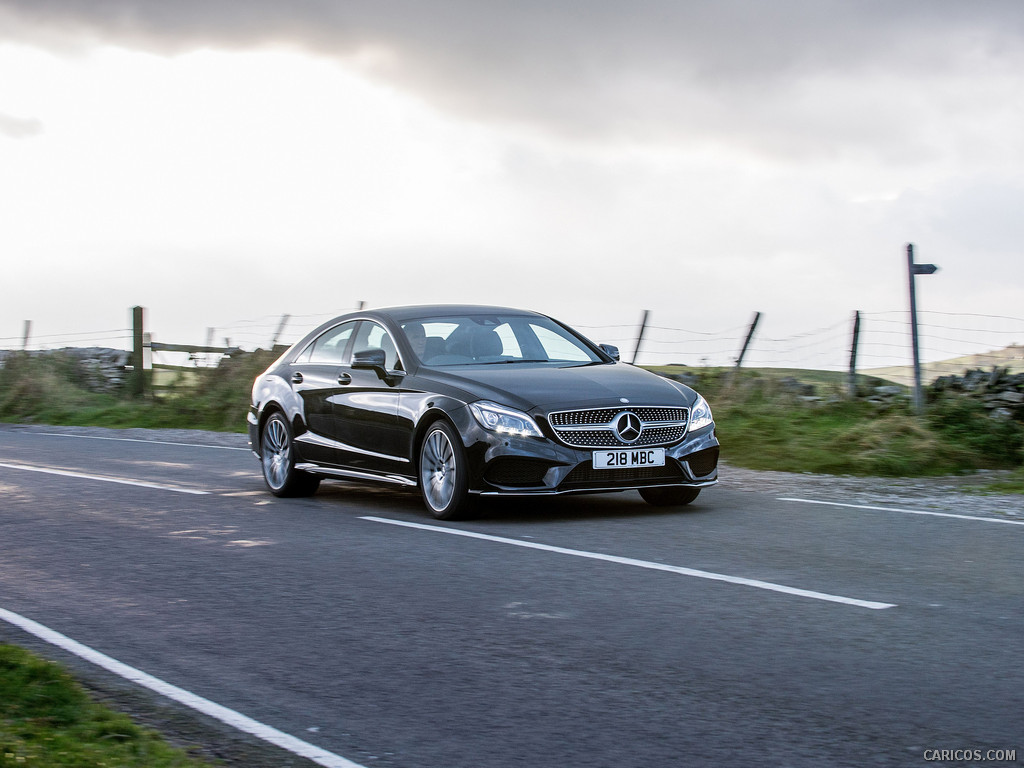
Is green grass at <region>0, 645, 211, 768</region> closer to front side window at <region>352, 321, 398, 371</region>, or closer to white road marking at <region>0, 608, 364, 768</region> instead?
white road marking at <region>0, 608, 364, 768</region>

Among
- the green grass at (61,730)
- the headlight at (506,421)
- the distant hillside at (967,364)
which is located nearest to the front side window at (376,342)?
the headlight at (506,421)

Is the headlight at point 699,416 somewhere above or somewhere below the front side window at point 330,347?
below

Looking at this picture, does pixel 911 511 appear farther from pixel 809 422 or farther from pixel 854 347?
pixel 854 347

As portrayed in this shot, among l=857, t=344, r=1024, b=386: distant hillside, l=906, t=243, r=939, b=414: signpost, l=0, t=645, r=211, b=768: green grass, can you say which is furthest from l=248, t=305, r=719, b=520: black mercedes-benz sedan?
l=857, t=344, r=1024, b=386: distant hillside

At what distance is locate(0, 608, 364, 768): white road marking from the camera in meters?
3.95

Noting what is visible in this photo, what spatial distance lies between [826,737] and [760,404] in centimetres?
1389

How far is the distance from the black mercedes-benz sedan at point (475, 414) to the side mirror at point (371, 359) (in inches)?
0.5

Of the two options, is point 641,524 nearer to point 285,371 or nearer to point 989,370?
point 285,371

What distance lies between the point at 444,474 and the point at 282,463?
2.59 m

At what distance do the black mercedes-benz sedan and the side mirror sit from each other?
0.04ft

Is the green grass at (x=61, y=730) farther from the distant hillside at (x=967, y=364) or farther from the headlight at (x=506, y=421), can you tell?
the distant hillside at (x=967, y=364)

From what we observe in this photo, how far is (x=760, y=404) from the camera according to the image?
1764 cm

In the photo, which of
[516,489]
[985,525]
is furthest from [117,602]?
[985,525]

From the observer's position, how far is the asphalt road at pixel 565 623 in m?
4.12
